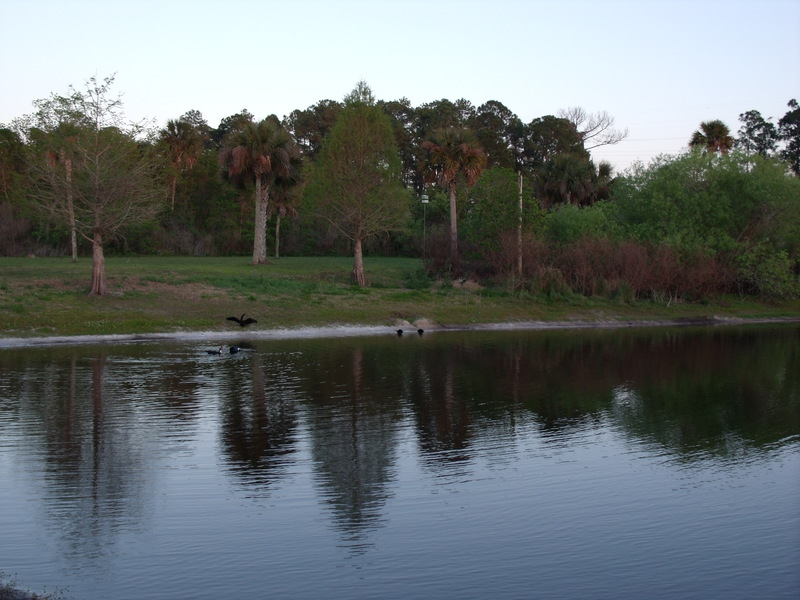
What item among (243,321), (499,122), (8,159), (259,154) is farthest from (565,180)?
(8,159)

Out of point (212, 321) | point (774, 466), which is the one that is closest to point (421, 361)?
→ point (212, 321)

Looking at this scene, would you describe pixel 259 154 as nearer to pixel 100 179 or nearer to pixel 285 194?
pixel 285 194

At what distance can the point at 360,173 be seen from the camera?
45.2 meters

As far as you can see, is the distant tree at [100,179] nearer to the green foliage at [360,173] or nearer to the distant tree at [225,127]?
the green foliage at [360,173]

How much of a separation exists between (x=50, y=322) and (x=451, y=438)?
2041cm

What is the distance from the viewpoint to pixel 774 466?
1396 cm

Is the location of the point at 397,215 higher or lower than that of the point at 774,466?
higher

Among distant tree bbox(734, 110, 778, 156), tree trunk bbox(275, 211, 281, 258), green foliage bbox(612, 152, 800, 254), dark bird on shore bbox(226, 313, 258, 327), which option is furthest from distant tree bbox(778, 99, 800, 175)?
dark bird on shore bbox(226, 313, 258, 327)

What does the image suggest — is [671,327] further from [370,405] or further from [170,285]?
[370,405]

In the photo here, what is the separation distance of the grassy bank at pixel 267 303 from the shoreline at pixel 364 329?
1.65ft

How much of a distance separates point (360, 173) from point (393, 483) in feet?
112

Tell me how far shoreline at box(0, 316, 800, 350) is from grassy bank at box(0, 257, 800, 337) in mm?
504

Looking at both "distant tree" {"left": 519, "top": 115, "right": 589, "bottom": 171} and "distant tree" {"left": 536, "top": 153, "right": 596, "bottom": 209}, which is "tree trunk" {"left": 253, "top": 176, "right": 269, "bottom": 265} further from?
"distant tree" {"left": 519, "top": 115, "right": 589, "bottom": 171}

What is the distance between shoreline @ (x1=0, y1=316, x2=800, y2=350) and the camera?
29734 millimetres
